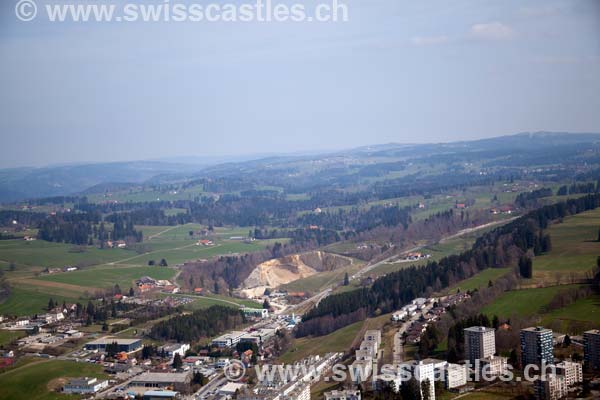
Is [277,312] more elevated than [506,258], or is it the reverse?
[506,258]

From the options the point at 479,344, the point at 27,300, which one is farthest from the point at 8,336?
the point at 479,344

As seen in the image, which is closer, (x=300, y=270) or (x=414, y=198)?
(x=300, y=270)

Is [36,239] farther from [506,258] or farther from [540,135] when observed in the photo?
[540,135]

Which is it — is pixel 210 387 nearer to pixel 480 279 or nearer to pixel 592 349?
pixel 592 349

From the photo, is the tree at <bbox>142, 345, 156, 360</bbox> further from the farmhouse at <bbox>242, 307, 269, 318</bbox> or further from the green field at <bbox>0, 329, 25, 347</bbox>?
the farmhouse at <bbox>242, 307, 269, 318</bbox>

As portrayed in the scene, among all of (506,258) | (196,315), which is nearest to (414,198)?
(506,258)

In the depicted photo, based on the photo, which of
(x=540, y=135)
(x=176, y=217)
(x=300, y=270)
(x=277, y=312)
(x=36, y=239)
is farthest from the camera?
(x=540, y=135)
